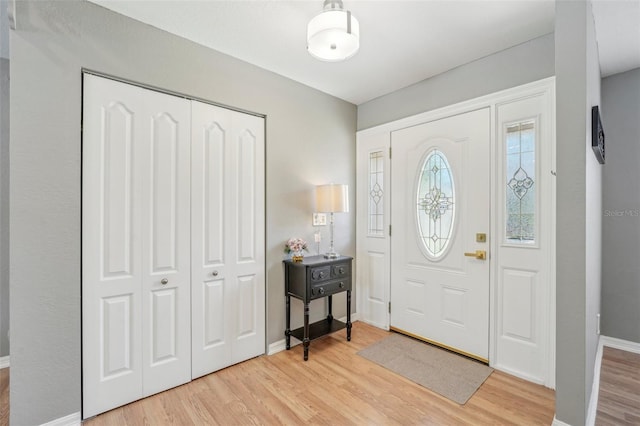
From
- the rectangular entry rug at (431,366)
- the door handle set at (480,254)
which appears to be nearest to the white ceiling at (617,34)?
the door handle set at (480,254)

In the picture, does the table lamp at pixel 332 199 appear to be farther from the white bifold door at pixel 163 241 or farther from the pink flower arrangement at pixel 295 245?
the white bifold door at pixel 163 241

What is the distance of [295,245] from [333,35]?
1788 millimetres

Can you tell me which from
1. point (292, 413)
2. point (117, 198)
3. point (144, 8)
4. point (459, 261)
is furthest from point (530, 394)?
point (144, 8)

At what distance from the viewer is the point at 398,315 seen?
3164 millimetres

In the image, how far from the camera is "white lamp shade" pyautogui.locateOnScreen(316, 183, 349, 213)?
2.89m

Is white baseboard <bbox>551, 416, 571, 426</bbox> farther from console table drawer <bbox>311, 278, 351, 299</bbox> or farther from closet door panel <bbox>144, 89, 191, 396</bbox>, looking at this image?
closet door panel <bbox>144, 89, 191, 396</bbox>

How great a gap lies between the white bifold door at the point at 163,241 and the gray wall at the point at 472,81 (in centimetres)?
149

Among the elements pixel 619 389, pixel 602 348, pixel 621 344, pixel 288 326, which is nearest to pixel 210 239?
pixel 288 326

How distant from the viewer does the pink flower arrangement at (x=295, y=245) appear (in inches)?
110

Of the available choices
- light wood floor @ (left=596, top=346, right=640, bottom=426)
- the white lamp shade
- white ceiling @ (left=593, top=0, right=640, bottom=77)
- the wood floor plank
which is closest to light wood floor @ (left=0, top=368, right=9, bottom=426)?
the wood floor plank

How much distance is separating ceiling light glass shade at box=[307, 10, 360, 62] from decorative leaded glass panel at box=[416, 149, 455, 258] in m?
1.57

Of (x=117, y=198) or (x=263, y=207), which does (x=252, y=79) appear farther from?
(x=117, y=198)

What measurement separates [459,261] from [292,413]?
189 cm

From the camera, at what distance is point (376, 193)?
11.2 feet
